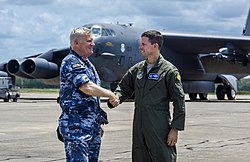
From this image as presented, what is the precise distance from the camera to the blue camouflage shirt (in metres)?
6.08

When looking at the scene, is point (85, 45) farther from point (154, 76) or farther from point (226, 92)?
point (226, 92)

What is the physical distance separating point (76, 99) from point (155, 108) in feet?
2.55

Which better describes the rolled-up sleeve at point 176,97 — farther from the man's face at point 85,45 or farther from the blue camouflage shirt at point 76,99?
the man's face at point 85,45

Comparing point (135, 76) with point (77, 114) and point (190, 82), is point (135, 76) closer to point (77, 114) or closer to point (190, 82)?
point (77, 114)

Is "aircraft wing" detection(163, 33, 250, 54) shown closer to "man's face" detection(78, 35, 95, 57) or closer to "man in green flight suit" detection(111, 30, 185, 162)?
"man in green flight suit" detection(111, 30, 185, 162)

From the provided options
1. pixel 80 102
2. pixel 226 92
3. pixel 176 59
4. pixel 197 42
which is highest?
pixel 80 102

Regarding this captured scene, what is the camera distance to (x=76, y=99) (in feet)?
20.0

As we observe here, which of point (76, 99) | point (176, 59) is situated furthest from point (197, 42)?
point (76, 99)

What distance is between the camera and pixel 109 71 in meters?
32.7

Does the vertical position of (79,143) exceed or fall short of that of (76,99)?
it falls short

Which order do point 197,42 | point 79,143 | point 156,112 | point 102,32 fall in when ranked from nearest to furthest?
1. point 79,143
2. point 156,112
3. point 102,32
4. point 197,42

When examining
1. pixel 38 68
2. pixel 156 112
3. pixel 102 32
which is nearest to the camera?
pixel 156 112

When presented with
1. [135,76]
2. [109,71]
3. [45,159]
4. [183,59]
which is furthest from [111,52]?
[135,76]

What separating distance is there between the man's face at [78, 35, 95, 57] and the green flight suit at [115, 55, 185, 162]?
22.7 inches
